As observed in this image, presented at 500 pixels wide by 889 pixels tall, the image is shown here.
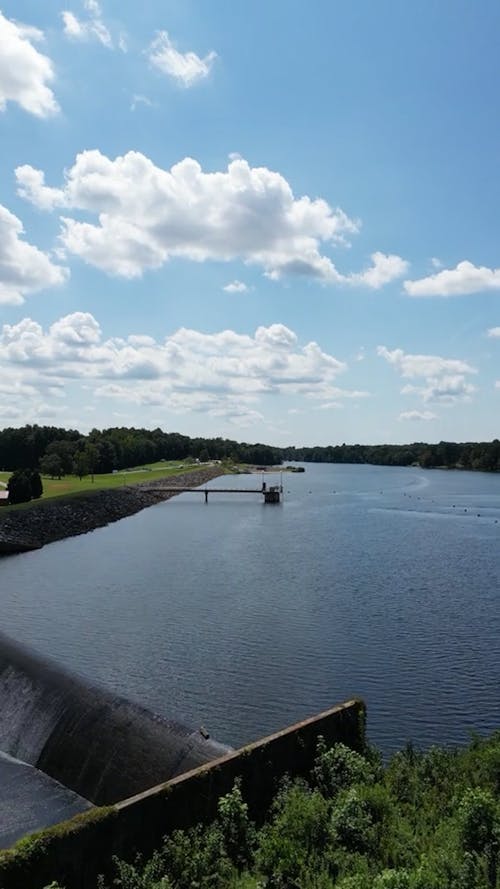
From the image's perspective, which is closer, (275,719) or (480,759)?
(480,759)

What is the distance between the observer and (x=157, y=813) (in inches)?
464

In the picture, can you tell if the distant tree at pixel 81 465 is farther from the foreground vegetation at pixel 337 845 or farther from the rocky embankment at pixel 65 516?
the foreground vegetation at pixel 337 845

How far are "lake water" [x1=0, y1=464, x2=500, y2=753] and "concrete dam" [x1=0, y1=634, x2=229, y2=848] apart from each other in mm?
4573

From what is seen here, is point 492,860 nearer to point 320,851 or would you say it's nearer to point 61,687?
point 320,851

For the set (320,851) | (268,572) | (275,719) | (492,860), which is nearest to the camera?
(492,860)

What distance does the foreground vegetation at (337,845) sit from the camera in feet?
32.8

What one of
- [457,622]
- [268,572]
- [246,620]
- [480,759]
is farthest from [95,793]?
[268,572]

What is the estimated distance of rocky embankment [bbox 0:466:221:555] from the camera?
2451 inches

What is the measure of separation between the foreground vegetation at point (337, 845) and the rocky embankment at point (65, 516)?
168 ft

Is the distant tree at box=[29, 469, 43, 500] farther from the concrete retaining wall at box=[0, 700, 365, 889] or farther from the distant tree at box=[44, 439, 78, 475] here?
the concrete retaining wall at box=[0, 700, 365, 889]

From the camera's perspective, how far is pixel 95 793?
625 inches

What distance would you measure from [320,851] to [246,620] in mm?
23170

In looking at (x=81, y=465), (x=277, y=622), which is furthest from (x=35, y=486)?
(x=277, y=622)

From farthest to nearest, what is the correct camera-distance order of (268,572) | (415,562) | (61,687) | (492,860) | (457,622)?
1. (415,562)
2. (268,572)
3. (457,622)
4. (61,687)
5. (492,860)
